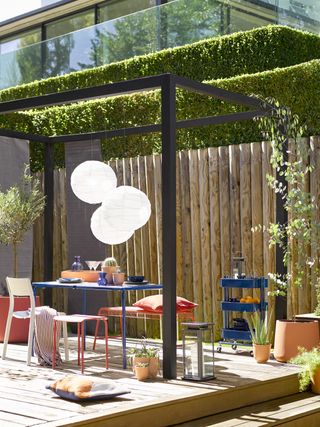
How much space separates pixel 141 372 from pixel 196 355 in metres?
0.43

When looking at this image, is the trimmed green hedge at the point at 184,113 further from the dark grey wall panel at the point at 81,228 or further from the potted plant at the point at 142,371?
the potted plant at the point at 142,371

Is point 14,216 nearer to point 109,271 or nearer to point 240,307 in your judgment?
point 109,271

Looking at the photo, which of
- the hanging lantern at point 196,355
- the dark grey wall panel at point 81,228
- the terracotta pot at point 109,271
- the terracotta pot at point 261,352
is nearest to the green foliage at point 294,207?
the terracotta pot at point 261,352

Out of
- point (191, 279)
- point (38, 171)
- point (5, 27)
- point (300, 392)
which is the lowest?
point (300, 392)

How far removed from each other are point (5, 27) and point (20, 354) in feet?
33.8

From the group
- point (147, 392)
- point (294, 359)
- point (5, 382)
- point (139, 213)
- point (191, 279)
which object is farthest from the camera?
point (191, 279)

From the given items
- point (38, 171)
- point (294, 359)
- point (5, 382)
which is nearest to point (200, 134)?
point (38, 171)

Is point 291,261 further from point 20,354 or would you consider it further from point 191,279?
point 20,354

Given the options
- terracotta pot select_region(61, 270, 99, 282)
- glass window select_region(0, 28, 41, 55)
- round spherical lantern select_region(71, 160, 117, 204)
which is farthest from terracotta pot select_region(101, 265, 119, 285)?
glass window select_region(0, 28, 41, 55)

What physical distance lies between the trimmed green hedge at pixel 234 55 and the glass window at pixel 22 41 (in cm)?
532

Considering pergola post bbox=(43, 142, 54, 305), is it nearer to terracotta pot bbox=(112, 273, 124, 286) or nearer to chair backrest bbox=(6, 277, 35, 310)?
chair backrest bbox=(6, 277, 35, 310)

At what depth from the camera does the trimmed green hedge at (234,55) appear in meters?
9.55

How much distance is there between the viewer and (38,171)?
1040 centimetres

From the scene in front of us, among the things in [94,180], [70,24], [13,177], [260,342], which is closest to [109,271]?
[94,180]
